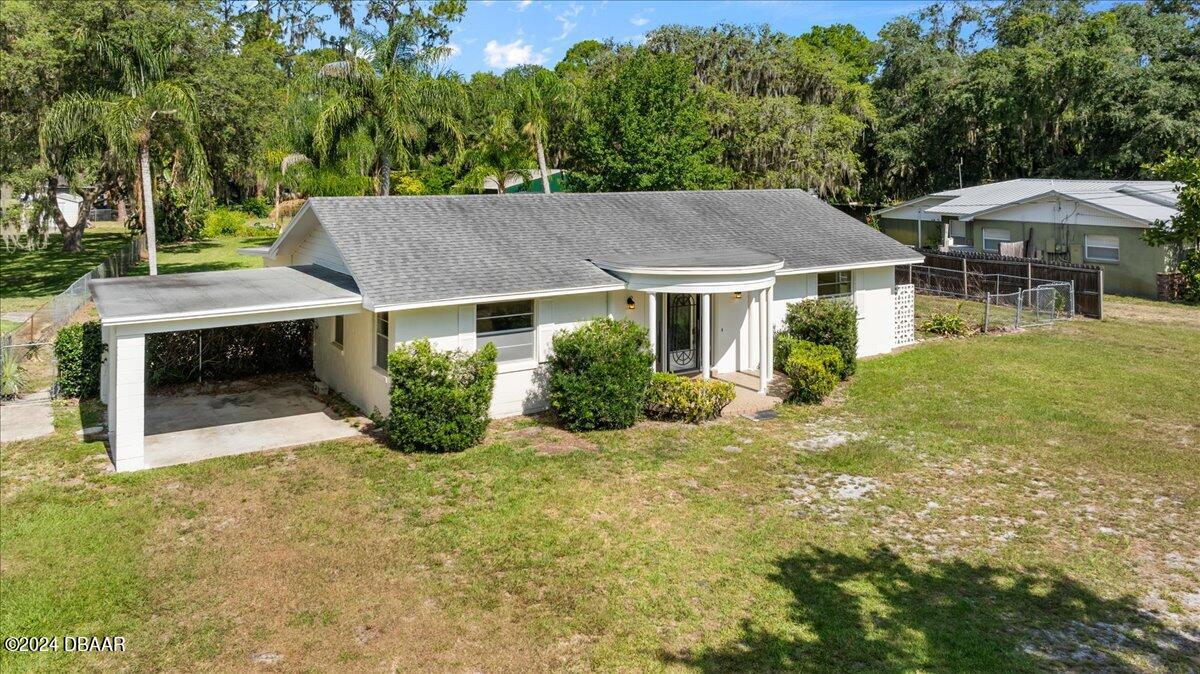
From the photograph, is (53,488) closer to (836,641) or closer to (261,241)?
(836,641)

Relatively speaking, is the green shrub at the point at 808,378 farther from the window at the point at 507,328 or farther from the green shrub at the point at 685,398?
the window at the point at 507,328

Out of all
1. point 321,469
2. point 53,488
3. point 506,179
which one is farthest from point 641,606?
point 506,179

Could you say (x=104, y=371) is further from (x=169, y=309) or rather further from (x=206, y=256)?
(x=206, y=256)

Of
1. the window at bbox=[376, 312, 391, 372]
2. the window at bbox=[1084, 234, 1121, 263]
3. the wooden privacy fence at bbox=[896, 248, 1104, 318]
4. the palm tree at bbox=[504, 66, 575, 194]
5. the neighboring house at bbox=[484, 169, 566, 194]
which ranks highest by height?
the palm tree at bbox=[504, 66, 575, 194]

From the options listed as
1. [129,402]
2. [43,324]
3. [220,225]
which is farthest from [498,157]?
[129,402]

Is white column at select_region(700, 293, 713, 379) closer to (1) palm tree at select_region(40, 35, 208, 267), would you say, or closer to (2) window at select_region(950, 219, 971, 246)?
(1) palm tree at select_region(40, 35, 208, 267)

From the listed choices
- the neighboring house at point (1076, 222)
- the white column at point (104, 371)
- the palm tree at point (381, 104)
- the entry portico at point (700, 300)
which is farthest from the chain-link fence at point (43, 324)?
the neighboring house at point (1076, 222)

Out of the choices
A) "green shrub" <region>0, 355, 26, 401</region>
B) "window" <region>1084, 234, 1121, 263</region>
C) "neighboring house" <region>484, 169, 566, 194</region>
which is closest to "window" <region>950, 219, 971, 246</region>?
"window" <region>1084, 234, 1121, 263</region>
